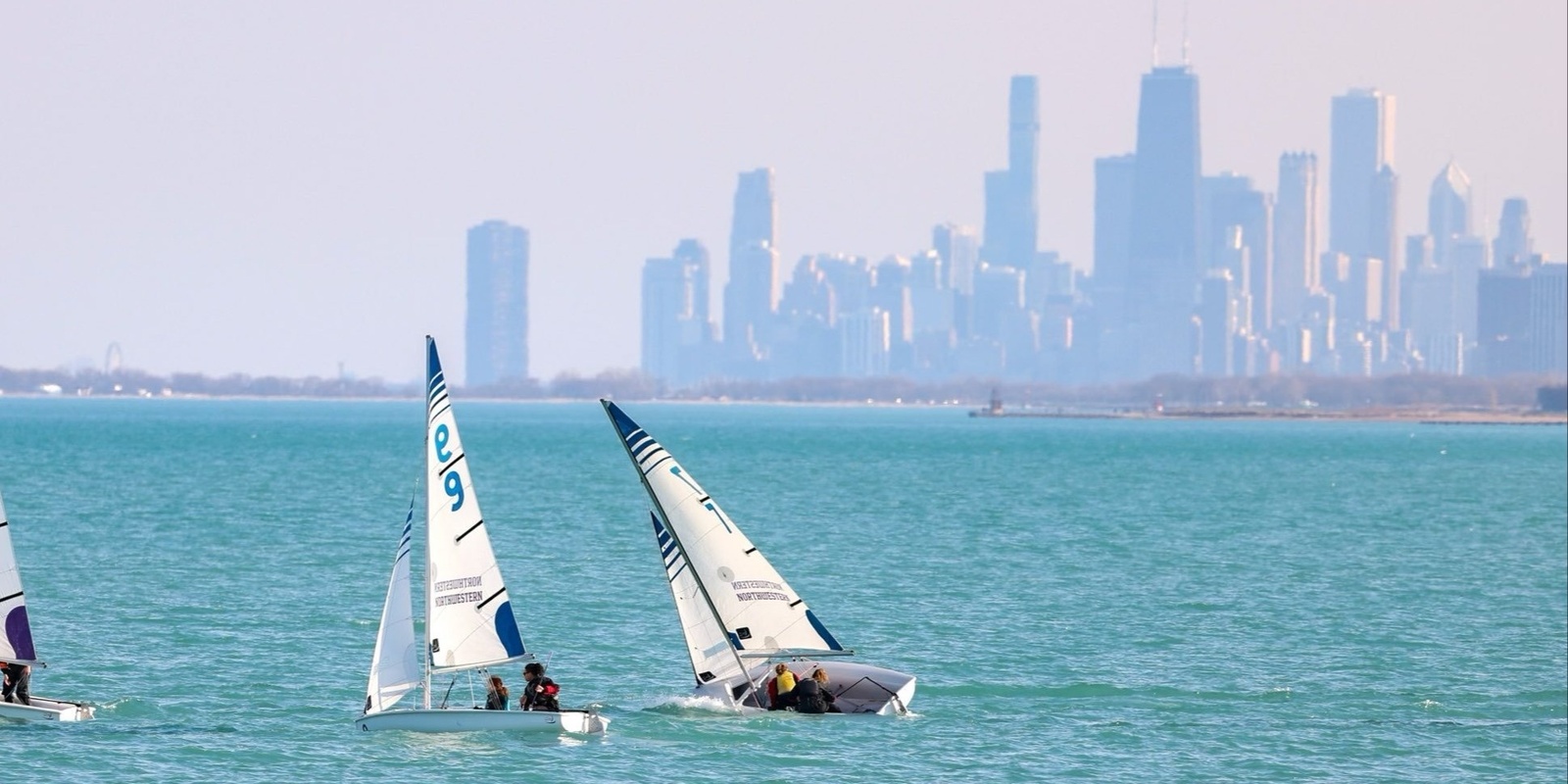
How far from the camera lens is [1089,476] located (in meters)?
164

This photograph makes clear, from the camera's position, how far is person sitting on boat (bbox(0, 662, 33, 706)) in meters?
40.7

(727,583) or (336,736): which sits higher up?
(727,583)

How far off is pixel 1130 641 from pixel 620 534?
39964 millimetres

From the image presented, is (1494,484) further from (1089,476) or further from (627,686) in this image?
(627,686)

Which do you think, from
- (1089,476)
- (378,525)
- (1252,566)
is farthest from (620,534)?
(1089,476)

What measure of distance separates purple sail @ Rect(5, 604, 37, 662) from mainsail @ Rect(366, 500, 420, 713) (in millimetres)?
6052

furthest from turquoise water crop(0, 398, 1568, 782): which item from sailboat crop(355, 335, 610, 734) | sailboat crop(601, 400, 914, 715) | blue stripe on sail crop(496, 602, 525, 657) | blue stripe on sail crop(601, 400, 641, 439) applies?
blue stripe on sail crop(601, 400, 641, 439)

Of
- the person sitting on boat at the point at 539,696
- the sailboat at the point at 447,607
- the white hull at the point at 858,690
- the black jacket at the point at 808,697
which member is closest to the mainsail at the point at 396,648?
the sailboat at the point at 447,607

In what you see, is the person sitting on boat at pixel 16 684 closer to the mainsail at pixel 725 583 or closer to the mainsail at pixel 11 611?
the mainsail at pixel 11 611

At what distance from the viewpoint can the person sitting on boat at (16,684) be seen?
40.7 metres

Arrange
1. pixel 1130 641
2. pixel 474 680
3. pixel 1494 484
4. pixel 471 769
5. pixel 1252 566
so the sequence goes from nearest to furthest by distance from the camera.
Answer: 1. pixel 471 769
2. pixel 474 680
3. pixel 1130 641
4. pixel 1252 566
5. pixel 1494 484

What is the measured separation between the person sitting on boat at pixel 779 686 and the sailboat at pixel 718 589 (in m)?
0.21

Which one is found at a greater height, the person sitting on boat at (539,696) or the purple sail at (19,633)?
the purple sail at (19,633)

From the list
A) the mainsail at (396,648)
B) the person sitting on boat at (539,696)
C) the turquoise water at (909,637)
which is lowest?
the turquoise water at (909,637)
